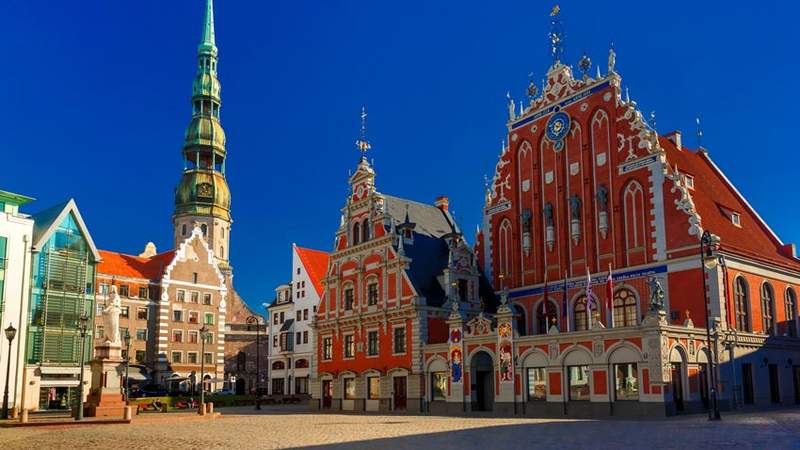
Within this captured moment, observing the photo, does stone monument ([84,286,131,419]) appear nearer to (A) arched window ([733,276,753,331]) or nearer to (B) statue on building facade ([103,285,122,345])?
(B) statue on building facade ([103,285,122,345])

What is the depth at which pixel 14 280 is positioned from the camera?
48.1m

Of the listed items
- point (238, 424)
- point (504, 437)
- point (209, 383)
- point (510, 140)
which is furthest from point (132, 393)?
point (504, 437)

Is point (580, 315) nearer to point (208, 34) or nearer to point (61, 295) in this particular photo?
point (61, 295)

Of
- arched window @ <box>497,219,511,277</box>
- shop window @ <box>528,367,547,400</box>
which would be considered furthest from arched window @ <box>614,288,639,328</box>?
arched window @ <box>497,219,511,277</box>

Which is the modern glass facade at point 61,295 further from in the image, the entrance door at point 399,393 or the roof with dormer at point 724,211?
the roof with dormer at point 724,211

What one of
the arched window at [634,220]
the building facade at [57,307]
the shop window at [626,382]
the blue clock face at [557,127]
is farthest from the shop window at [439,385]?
the building facade at [57,307]

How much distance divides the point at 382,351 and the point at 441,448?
94.8ft

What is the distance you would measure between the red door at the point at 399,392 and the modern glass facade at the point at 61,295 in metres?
22.4

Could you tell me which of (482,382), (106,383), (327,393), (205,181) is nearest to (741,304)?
(482,382)

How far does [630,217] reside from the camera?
42.6m

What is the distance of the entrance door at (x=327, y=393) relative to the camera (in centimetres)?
5316

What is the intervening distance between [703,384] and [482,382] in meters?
12.1

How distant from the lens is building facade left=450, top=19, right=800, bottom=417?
120 ft

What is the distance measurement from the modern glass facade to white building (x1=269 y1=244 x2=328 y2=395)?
75.7 ft
